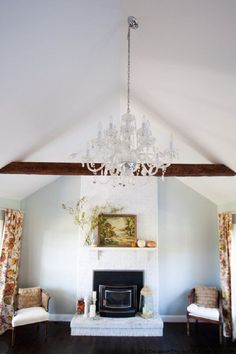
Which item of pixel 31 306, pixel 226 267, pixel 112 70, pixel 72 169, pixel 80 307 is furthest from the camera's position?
pixel 80 307

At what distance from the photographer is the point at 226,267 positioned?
5398 mm

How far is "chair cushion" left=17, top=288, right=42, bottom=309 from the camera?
5.46 m

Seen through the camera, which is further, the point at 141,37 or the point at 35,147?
the point at 35,147

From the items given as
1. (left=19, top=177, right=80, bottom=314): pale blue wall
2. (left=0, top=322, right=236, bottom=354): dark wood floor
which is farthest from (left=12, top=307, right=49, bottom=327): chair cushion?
(left=19, top=177, right=80, bottom=314): pale blue wall

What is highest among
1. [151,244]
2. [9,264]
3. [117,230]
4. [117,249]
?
[117,230]

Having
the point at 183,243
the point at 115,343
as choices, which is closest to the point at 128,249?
the point at 183,243

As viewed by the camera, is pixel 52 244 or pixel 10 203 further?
pixel 52 244

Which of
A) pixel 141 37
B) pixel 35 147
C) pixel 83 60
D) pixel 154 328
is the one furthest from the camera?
pixel 154 328

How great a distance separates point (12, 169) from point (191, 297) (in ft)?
14.6

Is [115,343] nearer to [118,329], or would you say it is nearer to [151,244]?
[118,329]

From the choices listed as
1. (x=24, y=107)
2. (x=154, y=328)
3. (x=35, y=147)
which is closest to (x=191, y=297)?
(x=154, y=328)

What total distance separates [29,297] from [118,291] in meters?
1.87

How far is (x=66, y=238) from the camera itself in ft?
20.6

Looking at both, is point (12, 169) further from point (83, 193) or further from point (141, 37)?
point (141, 37)
